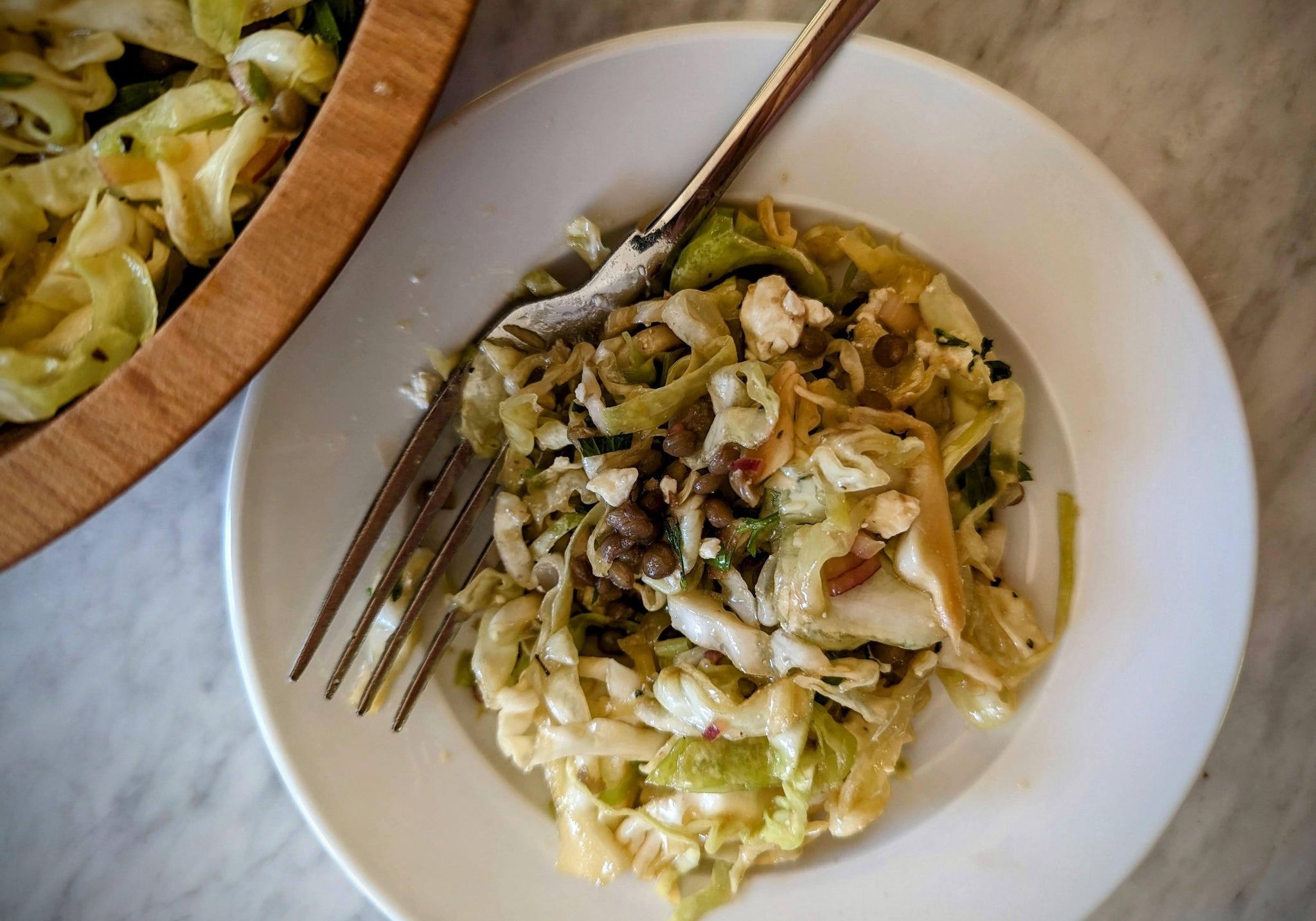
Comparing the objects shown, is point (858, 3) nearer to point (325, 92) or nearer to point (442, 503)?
point (325, 92)

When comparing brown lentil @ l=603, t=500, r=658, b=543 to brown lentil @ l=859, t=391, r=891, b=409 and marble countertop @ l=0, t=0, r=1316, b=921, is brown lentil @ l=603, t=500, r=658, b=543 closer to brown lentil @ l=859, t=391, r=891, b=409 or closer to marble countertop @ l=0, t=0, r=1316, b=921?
brown lentil @ l=859, t=391, r=891, b=409

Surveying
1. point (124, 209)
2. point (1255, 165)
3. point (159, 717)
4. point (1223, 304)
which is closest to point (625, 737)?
point (159, 717)

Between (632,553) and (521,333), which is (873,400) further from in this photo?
(521,333)

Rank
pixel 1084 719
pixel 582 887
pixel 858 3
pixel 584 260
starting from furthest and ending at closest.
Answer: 1. pixel 582 887
2. pixel 1084 719
3. pixel 584 260
4. pixel 858 3

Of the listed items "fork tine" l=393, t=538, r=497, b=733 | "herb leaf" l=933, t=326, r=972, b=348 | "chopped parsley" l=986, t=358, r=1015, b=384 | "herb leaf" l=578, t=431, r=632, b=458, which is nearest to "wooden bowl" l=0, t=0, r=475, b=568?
"herb leaf" l=578, t=431, r=632, b=458

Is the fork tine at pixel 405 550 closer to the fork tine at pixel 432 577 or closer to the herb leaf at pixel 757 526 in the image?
the fork tine at pixel 432 577

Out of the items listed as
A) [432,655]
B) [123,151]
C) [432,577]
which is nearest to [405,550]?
[432,577]
